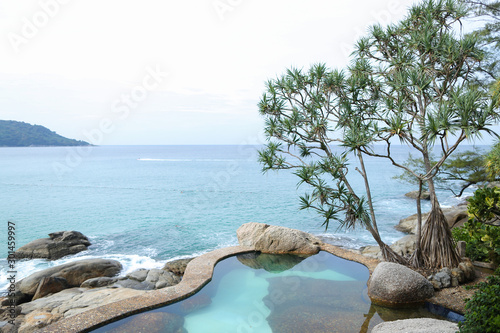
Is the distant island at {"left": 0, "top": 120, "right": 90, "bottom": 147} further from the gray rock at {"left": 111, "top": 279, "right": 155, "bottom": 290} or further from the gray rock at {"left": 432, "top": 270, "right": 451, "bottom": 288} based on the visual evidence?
the gray rock at {"left": 432, "top": 270, "right": 451, "bottom": 288}

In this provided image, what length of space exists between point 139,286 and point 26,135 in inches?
4952

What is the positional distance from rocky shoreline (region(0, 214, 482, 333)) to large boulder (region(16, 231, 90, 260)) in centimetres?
374

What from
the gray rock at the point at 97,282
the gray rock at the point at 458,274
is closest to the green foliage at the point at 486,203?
the gray rock at the point at 458,274

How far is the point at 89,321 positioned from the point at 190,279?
7.71 feet

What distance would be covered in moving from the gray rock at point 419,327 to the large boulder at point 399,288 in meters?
1.61

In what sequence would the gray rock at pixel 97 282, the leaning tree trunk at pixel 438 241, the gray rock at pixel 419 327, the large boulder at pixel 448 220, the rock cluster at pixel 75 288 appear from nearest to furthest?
the gray rock at pixel 419 327
the rock cluster at pixel 75 288
the leaning tree trunk at pixel 438 241
the gray rock at pixel 97 282
the large boulder at pixel 448 220

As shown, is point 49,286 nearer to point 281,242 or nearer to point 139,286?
point 139,286

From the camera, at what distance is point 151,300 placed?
20.2 ft

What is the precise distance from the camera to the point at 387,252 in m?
→ 7.70

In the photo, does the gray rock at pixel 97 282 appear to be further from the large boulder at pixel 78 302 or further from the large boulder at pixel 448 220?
the large boulder at pixel 448 220

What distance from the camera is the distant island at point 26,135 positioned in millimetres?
102812

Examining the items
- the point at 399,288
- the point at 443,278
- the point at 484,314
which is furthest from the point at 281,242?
the point at 484,314

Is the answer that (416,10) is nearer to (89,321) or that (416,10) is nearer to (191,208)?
(89,321)

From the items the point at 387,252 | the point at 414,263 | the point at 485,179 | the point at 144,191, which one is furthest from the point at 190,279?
the point at 144,191
